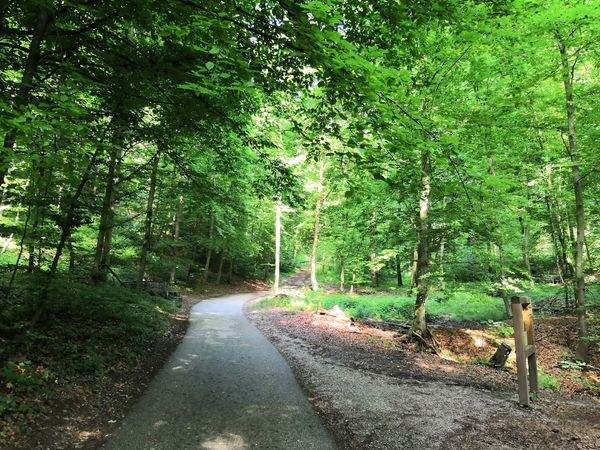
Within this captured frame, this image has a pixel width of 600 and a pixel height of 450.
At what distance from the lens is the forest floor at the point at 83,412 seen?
13.3ft

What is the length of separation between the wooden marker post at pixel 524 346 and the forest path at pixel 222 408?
3.57 m

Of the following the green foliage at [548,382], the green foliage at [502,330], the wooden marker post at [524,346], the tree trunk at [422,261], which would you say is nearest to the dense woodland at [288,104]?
the tree trunk at [422,261]

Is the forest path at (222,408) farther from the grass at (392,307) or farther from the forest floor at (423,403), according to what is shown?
the grass at (392,307)

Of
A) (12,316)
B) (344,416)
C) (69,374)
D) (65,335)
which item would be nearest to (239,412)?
(344,416)

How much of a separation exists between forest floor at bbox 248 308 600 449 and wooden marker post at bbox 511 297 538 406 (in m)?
0.30

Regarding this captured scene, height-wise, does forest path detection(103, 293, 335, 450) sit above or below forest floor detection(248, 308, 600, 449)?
below

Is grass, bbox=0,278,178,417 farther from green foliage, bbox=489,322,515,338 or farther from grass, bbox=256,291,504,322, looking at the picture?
green foliage, bbox=489,322,515,338

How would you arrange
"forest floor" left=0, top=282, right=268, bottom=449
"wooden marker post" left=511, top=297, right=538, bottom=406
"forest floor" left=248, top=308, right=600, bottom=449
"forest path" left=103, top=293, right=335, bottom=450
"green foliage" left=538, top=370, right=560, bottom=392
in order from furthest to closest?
"green foliage" left=538, top=370, right=560, bottom=392 < "wooden marker post" left=511, top=297, right=538, bottom=406 < "forest floor" left=248, top=308, right=600, bottom=449 < "forest path" left=103, top=293, right=335, bottom=450 < "forest floor" left=0, top=282, right=268, bottom=449

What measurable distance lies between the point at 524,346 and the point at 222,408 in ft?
17.6

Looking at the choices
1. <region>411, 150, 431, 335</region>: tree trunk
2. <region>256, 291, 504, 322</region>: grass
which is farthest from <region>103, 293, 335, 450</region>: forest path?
<region>256, 291, 504, 322</region>: grass

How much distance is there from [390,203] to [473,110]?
13.2 ft

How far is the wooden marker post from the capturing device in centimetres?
601

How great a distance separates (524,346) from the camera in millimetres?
6488

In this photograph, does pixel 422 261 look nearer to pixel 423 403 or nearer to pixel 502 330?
pixel 502 330
